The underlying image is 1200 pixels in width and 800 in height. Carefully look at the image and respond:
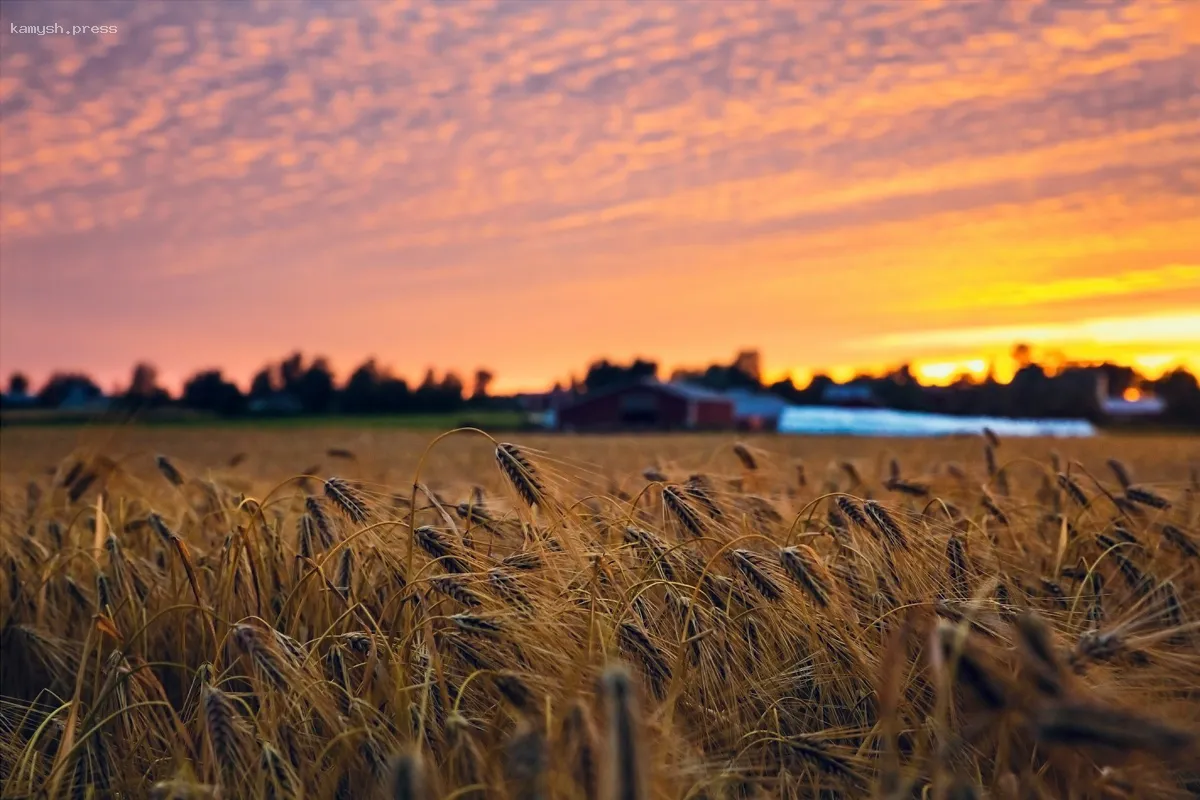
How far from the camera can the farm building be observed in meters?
49.0

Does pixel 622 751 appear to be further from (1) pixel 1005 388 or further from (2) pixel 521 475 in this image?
(1) pixel 1005 388

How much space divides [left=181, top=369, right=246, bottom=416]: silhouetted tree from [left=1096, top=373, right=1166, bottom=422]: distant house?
55798 millimetres

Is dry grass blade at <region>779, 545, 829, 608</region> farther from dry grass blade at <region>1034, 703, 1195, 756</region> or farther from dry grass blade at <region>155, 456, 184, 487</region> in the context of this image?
dry grass blade at <region>155, 456, 184, 487</region>

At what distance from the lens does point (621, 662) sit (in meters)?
2.01

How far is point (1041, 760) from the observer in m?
2.23

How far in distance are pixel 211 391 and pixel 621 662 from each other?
42.1 metres

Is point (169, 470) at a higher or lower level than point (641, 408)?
lower

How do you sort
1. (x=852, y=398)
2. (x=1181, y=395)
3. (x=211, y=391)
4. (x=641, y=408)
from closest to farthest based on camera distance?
1. (x=211, y=391)
2. (x=641, y=408)
3. (x=1181, y=395)
4. (x=852, y=398)

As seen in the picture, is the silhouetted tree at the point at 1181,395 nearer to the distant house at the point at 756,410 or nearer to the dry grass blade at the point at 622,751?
the distant house at the point at 756,410

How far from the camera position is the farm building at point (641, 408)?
1928 inches

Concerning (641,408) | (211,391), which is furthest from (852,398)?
(211,391)

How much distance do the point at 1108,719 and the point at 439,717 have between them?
55.8 inches

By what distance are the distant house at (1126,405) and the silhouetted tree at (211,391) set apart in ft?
183

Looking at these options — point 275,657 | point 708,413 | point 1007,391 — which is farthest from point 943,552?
point 1007,391
